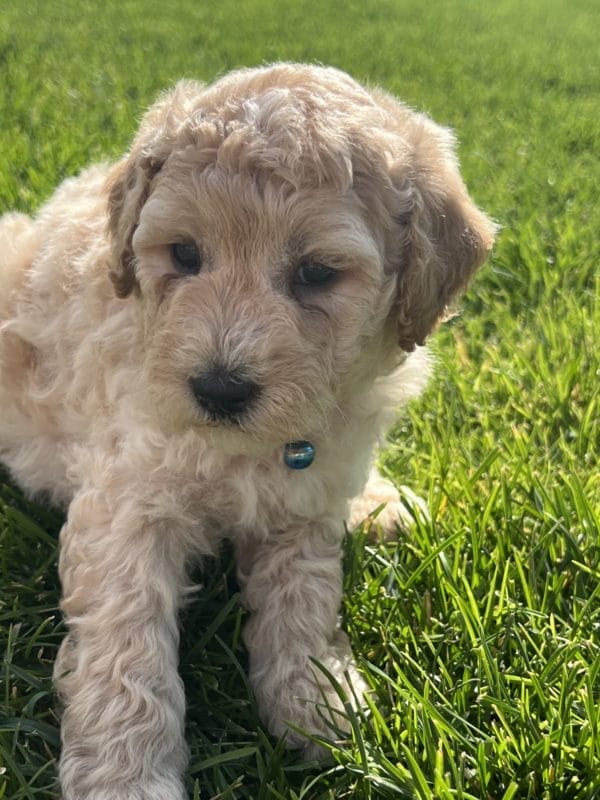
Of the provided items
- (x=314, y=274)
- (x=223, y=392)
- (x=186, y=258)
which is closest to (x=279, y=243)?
(x=314, y=274)

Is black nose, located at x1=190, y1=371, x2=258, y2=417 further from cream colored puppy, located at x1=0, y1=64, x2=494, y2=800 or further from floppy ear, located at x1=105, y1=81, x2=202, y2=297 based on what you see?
floppy ear, located at x1=105, y1=81, x2=202, y2=297

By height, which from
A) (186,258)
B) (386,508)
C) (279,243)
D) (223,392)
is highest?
(279,243)

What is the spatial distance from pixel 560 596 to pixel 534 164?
4965 mm

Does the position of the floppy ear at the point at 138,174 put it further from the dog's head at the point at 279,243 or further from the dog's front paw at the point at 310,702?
the dog's front paw at the point at 310,702

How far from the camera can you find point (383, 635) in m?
2.73

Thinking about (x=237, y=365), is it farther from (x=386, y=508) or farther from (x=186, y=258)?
(x=386, y=508)

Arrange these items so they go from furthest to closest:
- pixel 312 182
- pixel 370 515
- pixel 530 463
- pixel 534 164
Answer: pixel 534 164 < pixel 530 463 < pixel 370 515 < pixel 312 182

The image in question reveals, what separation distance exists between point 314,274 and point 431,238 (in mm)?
406

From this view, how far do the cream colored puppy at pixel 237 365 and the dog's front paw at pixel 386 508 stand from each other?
1.13ft

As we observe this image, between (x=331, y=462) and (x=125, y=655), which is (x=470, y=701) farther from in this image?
(x=125, y=655)

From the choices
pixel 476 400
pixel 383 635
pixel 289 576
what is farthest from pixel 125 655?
pixel 476 400

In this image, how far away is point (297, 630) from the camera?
261 centimetres

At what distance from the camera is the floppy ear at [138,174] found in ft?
8.01

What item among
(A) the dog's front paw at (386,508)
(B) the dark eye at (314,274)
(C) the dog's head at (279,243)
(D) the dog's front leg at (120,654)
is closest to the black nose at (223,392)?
(C) the dog's head at (279,243)
